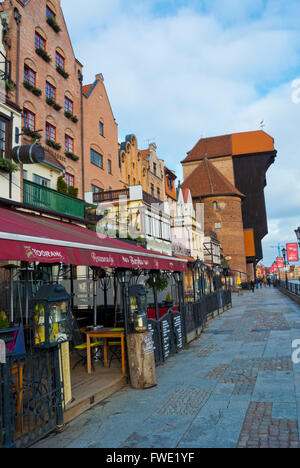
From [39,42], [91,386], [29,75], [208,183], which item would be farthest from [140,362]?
[208,183]

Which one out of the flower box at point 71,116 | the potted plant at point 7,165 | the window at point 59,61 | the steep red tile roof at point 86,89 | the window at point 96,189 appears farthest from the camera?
the steep red tile roof at point 86,89

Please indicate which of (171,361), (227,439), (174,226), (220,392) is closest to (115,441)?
(227,439)

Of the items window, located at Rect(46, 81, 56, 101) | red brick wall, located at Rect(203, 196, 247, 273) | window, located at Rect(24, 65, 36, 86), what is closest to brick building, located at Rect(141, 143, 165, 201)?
window, located at Rect(46, 81, 56, 101)

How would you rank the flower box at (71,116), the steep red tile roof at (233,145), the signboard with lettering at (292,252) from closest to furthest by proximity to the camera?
the flower box at (71,116) < the signboard with lettering at (292,252) < the steep red tile roof at (233,145)

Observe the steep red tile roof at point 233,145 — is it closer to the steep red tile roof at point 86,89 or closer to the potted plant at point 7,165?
the steep red tile roof at point 86,89

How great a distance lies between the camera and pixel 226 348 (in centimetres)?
1014

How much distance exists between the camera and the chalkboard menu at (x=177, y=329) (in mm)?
9956

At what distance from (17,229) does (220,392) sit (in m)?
4.34

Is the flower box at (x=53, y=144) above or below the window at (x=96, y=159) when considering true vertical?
below

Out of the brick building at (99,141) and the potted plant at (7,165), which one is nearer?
the potted plant at (7,165)

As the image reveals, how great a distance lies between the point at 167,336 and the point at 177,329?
35.3 inches

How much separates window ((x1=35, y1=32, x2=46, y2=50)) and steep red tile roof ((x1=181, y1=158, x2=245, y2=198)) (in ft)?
128

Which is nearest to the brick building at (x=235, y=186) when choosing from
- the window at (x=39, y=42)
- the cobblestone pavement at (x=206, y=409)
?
the window at (x=39, y=42)

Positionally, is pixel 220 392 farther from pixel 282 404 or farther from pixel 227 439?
pixel 227 439
